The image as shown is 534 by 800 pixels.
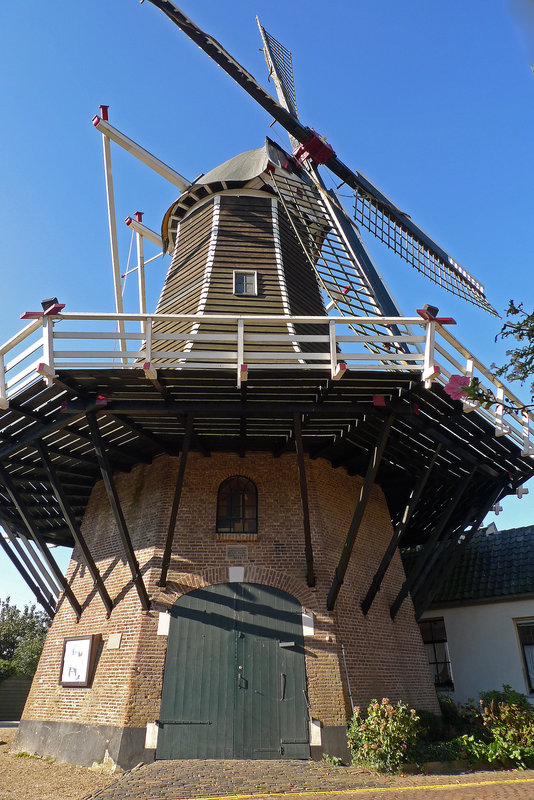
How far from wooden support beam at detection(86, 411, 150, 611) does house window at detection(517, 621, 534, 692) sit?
7463 millimetres

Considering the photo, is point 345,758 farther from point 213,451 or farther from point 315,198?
point 315,198

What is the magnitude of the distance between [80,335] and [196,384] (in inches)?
62.6

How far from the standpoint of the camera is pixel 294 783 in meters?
6.51

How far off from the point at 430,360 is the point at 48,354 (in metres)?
4.78

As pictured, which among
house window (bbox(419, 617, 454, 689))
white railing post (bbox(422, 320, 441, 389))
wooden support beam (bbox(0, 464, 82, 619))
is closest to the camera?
white railing post (bbox(422, 320, 441, 389))

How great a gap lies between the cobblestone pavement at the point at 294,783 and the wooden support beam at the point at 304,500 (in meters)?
2.48

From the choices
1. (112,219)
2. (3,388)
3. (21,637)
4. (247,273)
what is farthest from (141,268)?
(21,637)

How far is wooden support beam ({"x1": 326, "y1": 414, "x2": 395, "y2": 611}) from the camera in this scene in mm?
7926

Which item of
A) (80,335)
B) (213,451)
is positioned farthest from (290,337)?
(213,451)

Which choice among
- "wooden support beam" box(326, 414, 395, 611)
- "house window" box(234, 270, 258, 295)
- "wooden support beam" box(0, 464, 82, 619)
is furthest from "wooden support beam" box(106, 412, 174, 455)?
"wooden support beam" box(326, 414, 395, 611)

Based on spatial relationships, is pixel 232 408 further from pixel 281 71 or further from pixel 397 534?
pixel 281 71

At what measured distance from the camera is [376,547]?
34.2ft

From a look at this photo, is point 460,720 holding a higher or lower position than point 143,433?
lower

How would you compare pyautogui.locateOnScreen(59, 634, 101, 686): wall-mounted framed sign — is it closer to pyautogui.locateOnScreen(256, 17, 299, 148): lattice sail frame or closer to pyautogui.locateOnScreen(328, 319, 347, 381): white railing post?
pyautogui.locateOnScreen(328, 319, 347, 381): white railing post
